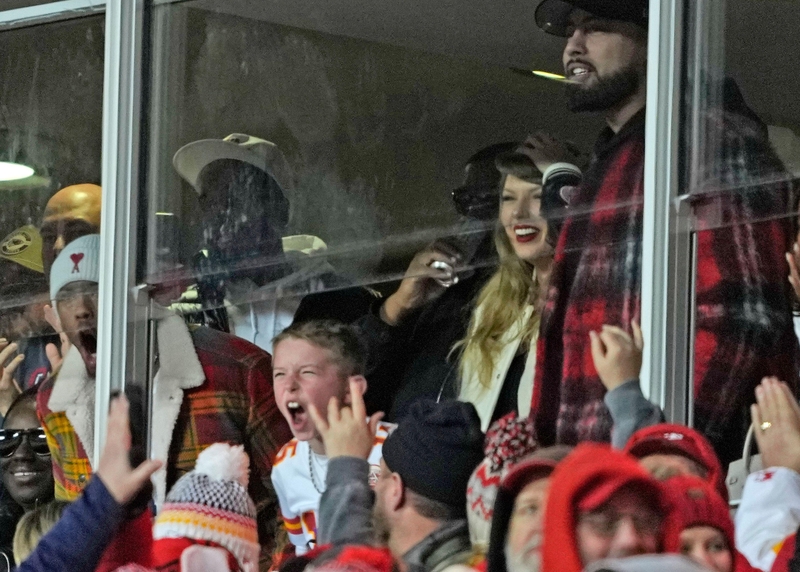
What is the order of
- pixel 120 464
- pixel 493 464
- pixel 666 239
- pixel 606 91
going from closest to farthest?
pixel 493 464
pixel 666 239
pixel 606 91
pixel 120 464

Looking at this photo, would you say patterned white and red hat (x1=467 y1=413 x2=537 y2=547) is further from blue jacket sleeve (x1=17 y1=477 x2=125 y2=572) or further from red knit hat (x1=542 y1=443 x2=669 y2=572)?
blue jacket sleeve (x1=17 y1=477 x2=125 y2=572)

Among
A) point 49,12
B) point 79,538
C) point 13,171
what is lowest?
point 79,538

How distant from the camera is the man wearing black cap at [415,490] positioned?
11.8 feet

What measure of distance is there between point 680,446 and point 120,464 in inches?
65.4

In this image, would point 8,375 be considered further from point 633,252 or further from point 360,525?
point 633,252

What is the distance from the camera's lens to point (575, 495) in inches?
117

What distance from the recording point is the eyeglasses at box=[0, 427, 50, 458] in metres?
4.96

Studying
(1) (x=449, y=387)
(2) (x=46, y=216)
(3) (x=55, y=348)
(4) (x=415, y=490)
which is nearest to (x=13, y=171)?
(2) (x=46, y=216)

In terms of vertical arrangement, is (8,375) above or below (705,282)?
below

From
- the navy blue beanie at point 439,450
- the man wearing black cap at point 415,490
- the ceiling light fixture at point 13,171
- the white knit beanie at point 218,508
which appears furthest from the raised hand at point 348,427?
the ceiling light fixture at point 13,171

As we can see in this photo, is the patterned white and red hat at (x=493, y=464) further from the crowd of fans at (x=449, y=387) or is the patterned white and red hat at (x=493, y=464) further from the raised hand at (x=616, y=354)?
the raised hand at (x=616, y=354)

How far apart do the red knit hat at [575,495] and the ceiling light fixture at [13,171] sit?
8.78 feet

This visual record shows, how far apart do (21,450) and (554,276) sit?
5.79 feet

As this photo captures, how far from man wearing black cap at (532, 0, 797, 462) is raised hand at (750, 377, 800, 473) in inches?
1.4
